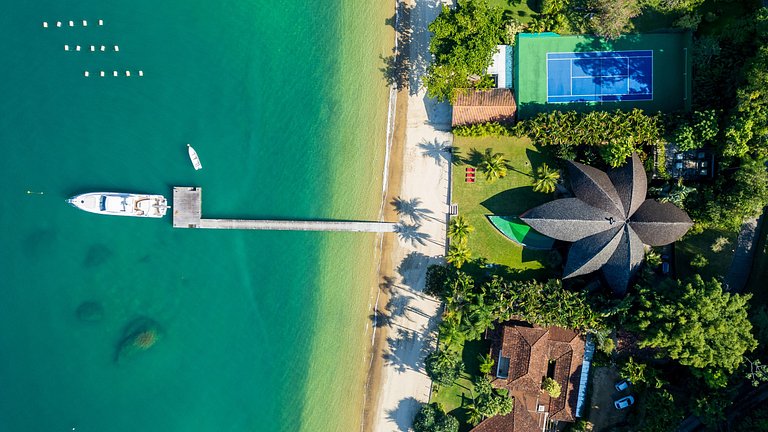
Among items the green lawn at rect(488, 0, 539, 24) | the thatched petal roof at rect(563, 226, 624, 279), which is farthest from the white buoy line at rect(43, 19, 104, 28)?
the thatched petal roof at rect(563, 226, 624, 279)

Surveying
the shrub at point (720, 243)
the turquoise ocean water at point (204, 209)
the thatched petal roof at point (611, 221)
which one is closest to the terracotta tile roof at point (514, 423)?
the turquoise ocean water at point (204, 209)

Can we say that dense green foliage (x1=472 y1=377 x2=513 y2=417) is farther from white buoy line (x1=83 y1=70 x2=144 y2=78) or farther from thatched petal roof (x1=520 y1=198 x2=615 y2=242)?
white buoy line (x1=83 y1=70 x2=144 y2=78)

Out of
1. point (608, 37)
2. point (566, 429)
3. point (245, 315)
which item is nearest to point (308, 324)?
point (245, 315)

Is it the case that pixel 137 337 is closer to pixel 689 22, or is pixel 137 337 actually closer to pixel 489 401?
pixel 489 401

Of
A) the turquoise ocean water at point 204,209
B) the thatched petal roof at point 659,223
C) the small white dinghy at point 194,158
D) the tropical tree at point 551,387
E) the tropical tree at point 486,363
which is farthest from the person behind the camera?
the turquoise ocean water at point 204,209

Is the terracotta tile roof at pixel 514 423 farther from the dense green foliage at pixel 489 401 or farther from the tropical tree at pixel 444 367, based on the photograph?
the tropical tree at pixel 444 367
